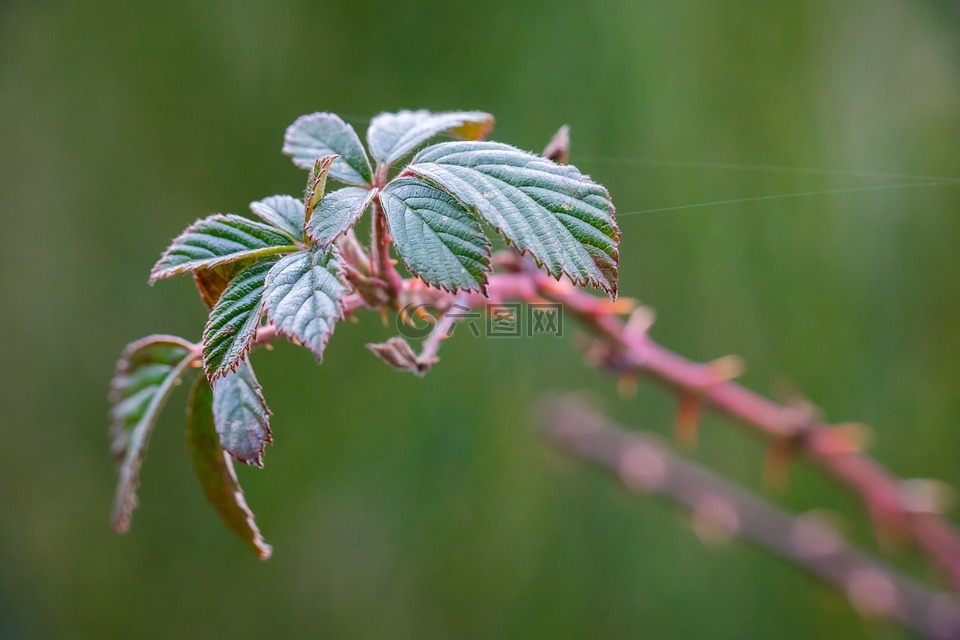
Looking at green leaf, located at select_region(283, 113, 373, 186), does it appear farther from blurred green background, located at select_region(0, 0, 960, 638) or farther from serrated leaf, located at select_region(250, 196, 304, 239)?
blurred green background, located at select_region(0, 0, 960, 638)

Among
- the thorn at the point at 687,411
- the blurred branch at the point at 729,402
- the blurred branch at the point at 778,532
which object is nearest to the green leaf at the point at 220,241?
the blurred branch at the point at 729,402

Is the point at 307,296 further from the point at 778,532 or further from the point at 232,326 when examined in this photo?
the point at 778,532

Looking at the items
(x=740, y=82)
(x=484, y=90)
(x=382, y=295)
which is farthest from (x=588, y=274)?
(x=740, y=82)

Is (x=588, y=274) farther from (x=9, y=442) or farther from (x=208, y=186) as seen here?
(x=9, y=442)

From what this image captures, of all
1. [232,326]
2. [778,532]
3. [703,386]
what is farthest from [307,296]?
[778,532]

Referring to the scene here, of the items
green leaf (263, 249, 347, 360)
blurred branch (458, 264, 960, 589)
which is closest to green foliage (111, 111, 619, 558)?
green leaf (263, 249, 347, 360)
